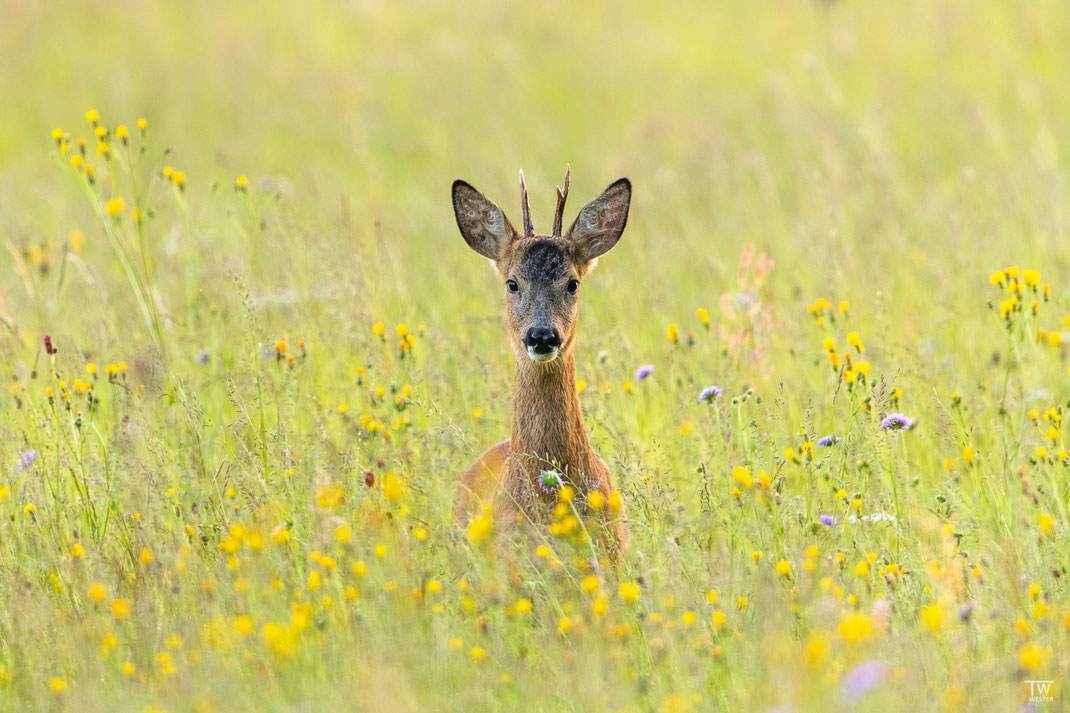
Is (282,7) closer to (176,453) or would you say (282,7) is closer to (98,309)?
(98,309)

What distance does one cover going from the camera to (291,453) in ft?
14.2

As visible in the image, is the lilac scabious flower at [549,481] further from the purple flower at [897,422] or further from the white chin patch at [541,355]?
the purple flower at [897,422]

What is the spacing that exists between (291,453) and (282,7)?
11.5 m

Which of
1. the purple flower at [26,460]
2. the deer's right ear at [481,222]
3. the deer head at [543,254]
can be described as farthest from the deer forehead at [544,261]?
the purple flower at [26,460]

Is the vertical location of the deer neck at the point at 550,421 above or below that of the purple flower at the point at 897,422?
above

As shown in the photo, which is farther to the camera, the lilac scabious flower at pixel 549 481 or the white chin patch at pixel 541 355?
the white chin patch at pixel 541 355

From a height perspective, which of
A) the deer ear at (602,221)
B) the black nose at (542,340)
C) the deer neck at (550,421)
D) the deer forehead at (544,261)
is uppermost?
the deer ear at (602,221)

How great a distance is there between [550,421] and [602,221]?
0.89m

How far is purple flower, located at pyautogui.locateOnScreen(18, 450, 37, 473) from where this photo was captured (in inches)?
175

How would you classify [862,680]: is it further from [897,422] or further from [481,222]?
[481,222]

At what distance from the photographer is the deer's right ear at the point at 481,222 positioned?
16.5ft

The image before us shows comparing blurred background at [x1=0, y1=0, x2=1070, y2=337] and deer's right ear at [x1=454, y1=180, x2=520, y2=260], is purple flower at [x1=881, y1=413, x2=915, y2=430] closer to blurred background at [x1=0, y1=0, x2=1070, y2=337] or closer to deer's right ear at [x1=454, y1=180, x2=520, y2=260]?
deer's right ear at [x1=454, y1=180, x2=520, y2=260]

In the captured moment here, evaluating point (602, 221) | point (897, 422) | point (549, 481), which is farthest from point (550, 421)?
point (897, 422)

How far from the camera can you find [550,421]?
4.59m
